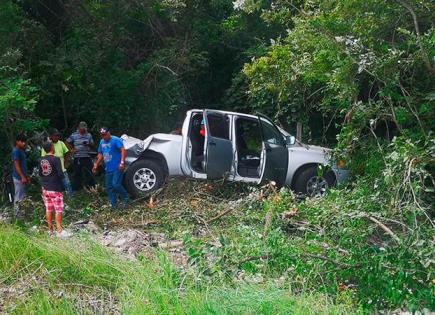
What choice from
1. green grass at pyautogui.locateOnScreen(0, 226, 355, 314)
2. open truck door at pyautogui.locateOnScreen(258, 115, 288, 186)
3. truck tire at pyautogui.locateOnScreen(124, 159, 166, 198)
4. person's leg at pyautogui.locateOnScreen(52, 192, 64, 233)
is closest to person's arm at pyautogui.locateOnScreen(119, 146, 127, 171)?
truck tire at pyautogui.locateOnScreen(124, 159, 166, 198)

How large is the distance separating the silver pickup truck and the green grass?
4.09 meters

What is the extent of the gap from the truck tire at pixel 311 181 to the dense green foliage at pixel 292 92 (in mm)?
1140

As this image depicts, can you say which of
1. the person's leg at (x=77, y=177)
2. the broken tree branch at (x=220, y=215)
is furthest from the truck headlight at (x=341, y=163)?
the person's leg at (x=77, y=177)

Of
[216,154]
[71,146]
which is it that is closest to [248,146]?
[216,154]

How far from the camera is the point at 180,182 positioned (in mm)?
10734

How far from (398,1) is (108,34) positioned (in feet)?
27.5

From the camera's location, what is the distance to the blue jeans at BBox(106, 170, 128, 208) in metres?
10.7

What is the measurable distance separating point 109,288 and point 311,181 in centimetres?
612

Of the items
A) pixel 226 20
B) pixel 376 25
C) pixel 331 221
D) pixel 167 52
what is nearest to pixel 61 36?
pixel 167 52

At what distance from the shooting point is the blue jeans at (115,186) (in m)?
10.7

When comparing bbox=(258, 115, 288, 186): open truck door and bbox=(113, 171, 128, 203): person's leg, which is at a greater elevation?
bbox=(258, 115, 288, 186): open truck door

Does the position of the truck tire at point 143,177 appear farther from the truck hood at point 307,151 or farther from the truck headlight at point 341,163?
the truck headlight at point 341,163

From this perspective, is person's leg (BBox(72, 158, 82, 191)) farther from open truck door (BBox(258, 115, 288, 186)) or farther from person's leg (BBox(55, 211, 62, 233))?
open truck door (BBox(258, 115, 288, 186))

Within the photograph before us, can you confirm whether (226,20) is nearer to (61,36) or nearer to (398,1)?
(61,36)
